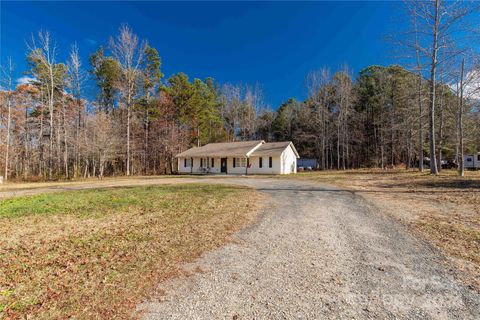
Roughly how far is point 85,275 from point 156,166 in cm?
3300

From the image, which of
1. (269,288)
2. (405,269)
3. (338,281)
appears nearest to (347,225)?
(405,269)

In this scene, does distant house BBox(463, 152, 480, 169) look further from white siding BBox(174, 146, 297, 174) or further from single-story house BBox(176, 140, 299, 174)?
single-story house BBox(176, 140, 299, 174)

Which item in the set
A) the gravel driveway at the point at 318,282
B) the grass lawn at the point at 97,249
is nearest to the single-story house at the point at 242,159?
the grass lawn at the point at 97,249

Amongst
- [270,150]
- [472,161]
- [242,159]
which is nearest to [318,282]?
[270,150]

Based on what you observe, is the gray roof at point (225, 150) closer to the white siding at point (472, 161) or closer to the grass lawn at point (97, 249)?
the grass lawn at point (97, 249)

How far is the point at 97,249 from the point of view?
4395mm

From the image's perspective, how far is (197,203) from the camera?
28.5 feet

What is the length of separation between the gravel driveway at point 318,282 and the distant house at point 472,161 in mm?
37856

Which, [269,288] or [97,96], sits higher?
[97,96]

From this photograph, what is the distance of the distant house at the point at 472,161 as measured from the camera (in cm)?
3161

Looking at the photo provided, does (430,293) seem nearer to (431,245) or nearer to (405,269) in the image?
(405,269)

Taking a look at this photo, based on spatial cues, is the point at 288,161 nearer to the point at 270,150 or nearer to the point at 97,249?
the point at 270,150

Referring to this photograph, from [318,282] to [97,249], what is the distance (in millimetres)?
3813

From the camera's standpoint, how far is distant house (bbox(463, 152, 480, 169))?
3161cm
